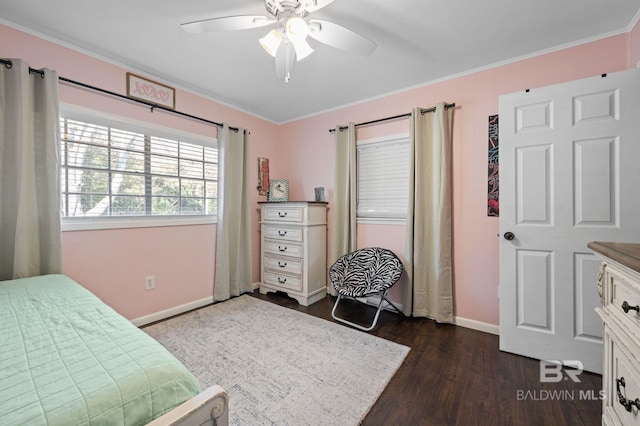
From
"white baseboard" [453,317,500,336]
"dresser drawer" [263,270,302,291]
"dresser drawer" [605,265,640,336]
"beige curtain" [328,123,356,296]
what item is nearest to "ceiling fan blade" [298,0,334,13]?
"beige curtain" [328,123,356,296]

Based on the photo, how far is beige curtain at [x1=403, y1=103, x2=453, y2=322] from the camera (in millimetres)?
2461

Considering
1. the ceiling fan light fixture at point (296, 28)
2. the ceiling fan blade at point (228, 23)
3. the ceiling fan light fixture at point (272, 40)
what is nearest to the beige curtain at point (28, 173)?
the ceiling fan blade at point (228, 23)

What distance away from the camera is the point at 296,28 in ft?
4.71

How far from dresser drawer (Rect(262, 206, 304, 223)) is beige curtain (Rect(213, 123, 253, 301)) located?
23 centimetres

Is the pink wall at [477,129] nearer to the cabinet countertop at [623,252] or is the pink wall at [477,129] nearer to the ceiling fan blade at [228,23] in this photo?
the cabinet countertop at [623,252]

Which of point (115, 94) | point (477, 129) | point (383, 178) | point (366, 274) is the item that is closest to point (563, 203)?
point (477, 129)

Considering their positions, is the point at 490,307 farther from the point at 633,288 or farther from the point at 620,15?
the point at 620,15

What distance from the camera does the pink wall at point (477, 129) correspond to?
1.97 metres

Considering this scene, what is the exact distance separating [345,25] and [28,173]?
2473 millimetres

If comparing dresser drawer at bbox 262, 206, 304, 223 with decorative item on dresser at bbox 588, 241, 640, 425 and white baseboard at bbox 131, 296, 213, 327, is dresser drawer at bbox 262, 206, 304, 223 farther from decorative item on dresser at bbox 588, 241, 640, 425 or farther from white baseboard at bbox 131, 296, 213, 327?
decorative item on dresser at bbox 588, 241, 640, 425

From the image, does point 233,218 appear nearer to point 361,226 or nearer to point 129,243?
point 129,243

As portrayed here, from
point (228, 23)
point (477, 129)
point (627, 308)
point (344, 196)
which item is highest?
point (228, 23)

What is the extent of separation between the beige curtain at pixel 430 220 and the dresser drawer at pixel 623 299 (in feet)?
4.97

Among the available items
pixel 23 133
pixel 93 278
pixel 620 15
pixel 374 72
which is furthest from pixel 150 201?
pixel 620 15
